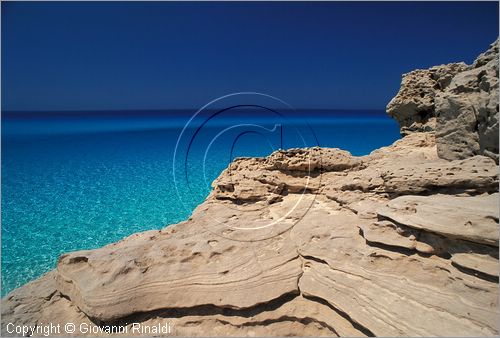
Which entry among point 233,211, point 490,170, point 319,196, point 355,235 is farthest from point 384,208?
point 233,211

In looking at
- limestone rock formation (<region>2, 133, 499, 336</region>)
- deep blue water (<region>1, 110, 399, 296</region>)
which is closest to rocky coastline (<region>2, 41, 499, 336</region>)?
limestone rock formation (<region>2, 133, 499, 336</region>)

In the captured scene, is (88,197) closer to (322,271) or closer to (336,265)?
(322,271)

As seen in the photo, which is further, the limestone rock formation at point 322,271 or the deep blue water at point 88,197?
the deep blue water at point 88,197

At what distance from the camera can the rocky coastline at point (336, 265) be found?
332 cm

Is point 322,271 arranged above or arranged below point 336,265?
below

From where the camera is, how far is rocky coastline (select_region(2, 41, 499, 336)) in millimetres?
3320

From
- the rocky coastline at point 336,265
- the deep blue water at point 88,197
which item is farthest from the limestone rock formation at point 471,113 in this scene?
the deep blue water at point 88,197

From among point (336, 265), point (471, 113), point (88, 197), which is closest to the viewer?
point (336, 265)

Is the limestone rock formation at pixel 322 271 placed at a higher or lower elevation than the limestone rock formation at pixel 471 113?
lower

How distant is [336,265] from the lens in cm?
409

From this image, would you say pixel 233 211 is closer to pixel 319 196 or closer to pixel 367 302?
pixel 319 196

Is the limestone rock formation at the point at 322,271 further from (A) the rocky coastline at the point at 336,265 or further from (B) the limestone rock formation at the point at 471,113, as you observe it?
(B) the limestone rock formation at the point at 471,113

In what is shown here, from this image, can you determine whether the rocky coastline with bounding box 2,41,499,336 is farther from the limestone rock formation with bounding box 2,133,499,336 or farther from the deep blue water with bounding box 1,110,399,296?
the deep blue water with bounding box 1,110,399,296

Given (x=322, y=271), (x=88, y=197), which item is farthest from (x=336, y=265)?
(x=88, y=197)
